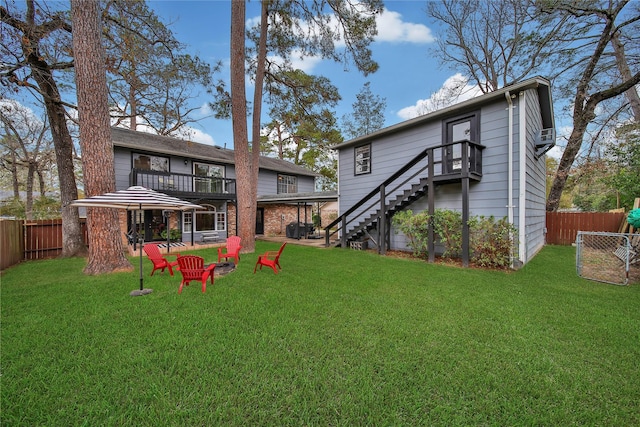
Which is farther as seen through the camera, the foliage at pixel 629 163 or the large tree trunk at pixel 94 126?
the foliage at pixel 629 163

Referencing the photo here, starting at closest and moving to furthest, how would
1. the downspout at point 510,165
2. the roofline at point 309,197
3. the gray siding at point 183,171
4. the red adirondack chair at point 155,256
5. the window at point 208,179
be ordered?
the red adirondack chair at point 155,256 → the downspout at point 510,165 → the gray siding at point 183,171 → the roofline at point 309,197 → the window at point 208,179

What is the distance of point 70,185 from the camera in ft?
27.0

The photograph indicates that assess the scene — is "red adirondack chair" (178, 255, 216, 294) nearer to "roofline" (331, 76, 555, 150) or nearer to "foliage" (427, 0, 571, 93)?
"roofline" (331, 76, 555, 150)

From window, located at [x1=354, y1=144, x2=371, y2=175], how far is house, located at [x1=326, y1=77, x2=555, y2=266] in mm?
129

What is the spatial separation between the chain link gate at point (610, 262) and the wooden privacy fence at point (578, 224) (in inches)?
62.6

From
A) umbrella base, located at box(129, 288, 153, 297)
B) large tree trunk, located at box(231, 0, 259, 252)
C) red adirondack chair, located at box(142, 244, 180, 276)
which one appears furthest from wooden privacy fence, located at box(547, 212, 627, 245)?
umbrella base, located at box(129, 288, 153, 297)

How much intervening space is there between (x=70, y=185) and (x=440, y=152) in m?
12.3

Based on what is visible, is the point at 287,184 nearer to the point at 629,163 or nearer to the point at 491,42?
the point at 491,42

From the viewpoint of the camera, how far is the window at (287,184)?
60.5 ft

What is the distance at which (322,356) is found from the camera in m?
2.59

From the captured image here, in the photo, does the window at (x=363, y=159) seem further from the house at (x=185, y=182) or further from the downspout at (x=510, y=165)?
the downspout at (x=510, y=165)

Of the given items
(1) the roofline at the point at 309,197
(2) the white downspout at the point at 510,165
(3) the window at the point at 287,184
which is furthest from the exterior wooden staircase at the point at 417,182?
(3) the window at the point at 287,184

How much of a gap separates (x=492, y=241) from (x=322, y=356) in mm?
6153

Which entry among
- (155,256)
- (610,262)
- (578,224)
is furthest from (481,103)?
(155,256)
